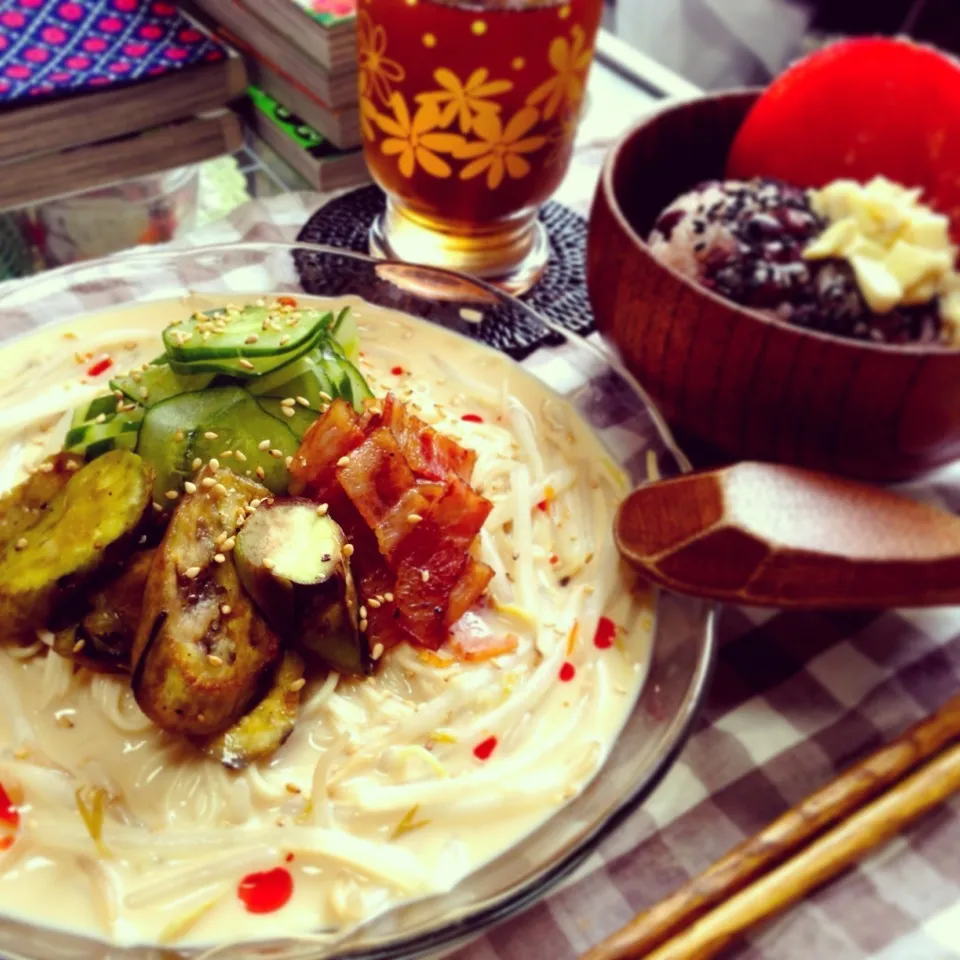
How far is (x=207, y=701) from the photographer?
119 cm

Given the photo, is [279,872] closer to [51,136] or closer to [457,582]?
[457,582]

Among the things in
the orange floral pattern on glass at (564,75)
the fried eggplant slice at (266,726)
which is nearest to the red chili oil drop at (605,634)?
the fried eggplant slice at (266,726)

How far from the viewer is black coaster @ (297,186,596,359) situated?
75.2 inches

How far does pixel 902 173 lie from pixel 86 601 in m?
1.64

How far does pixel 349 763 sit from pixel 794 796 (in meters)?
0.65

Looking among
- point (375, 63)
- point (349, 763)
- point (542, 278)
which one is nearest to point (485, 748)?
point (349, 763)

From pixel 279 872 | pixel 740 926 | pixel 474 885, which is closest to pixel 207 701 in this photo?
pixel 279 872

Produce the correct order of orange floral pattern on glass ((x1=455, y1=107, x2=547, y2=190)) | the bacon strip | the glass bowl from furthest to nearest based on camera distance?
1. orange floral pattern on glass ((x1=455, y1=107, x2=547, y2=190))
2. the bacon strip
3. the glass bowl

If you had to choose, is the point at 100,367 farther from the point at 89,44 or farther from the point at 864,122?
the point at 864,122

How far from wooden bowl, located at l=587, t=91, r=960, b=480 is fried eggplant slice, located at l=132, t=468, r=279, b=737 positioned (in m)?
0.75

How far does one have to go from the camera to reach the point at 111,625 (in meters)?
1.29

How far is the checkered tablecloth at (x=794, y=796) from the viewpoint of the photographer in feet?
4.32

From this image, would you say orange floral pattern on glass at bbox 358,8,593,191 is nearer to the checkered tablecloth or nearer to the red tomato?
the red tomato

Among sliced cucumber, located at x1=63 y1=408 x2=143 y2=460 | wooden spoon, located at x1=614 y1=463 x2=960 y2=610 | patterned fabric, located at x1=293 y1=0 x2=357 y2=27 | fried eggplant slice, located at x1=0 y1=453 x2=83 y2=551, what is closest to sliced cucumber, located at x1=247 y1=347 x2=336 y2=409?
sliced cucumber, located at x1=63 y1=408 x2=143 y2=460
